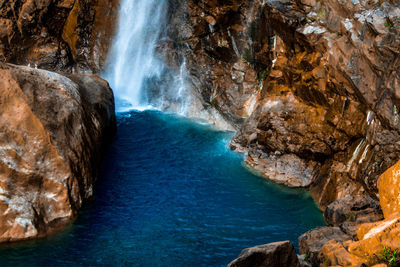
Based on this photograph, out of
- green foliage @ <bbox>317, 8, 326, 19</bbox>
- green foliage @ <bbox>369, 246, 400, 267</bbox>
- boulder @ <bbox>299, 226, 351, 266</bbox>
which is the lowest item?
boulder @ <bbox>299, 226, 351, 266</bbox>

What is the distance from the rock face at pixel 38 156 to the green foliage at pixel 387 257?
9.09 meters

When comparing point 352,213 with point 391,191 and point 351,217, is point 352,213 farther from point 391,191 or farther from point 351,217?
point 391,191

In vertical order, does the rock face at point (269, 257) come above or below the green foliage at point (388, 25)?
below

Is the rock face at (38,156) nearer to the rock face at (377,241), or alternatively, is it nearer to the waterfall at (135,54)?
the rock face at (377,241)

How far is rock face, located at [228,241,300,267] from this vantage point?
24.8 feet

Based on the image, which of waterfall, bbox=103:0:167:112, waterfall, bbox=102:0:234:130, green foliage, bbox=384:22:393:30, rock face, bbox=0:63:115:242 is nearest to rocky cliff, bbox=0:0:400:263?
green foliage, bbox=384:22:393:30

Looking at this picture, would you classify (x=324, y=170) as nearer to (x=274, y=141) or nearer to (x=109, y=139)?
(x=274, y=141)

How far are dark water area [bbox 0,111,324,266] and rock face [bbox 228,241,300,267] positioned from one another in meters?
3.22

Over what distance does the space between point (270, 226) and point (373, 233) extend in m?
5.73

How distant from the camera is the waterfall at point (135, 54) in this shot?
25109mm

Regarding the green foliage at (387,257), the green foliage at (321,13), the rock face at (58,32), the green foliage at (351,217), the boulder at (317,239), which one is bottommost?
the boulder at (317,239)

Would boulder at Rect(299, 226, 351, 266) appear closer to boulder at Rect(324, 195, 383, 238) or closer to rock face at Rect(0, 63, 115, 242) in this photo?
boulder at Rect(324, 195, 383, 238)

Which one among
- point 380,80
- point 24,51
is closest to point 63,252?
point 380,80

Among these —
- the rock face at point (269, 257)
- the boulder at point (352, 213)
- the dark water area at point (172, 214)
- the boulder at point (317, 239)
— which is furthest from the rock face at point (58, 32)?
the rock face at point (269, 257)
